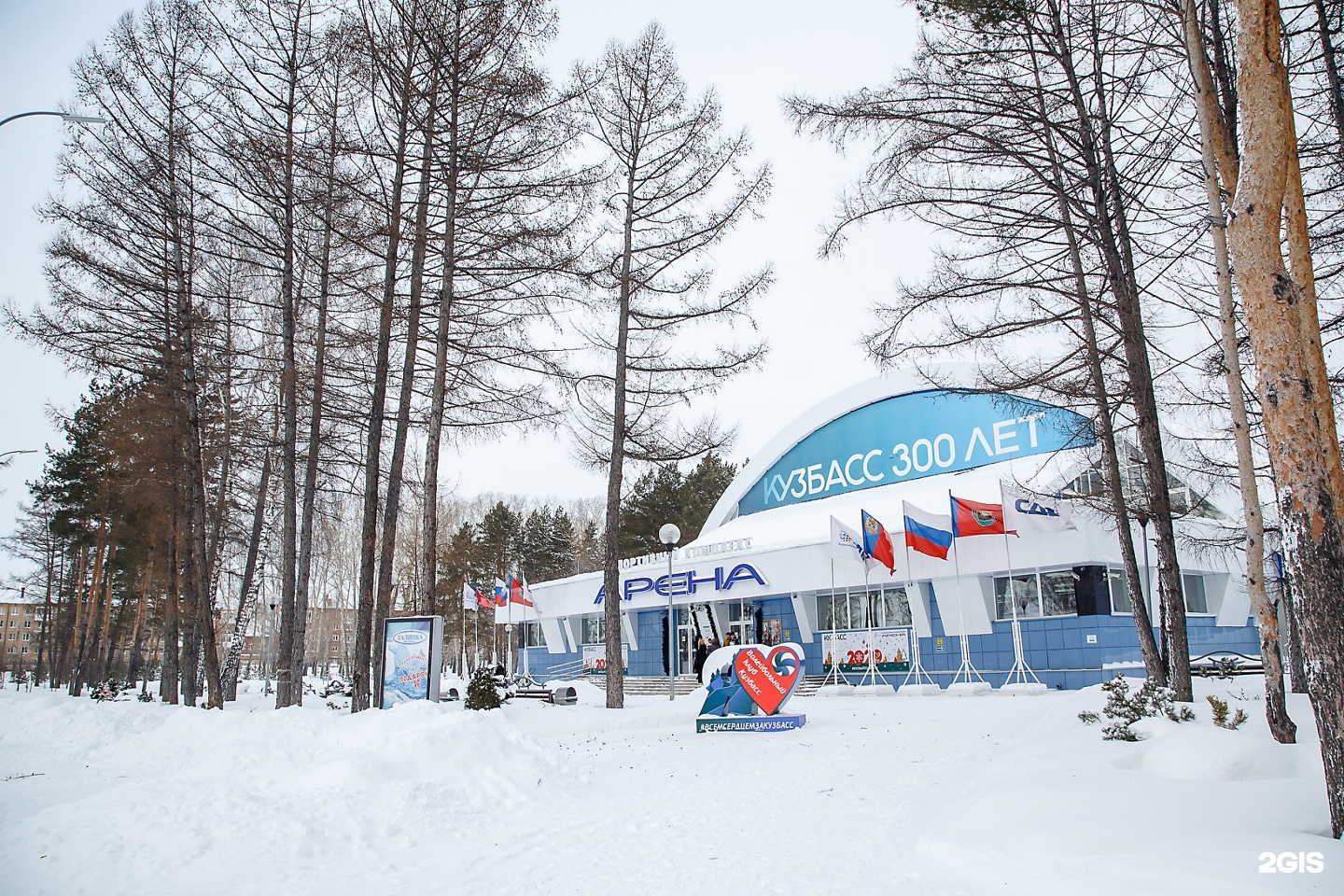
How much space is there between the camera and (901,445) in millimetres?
31812

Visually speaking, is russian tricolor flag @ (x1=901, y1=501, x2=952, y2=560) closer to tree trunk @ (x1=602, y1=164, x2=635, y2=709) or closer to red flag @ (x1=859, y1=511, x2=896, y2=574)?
red flag @ (x1=859, y1=511, x2=896, y2=574)

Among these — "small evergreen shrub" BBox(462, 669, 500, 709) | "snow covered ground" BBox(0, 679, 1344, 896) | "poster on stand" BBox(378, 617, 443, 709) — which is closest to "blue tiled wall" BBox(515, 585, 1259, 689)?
"snow covered ground" BBox(0, 679, 1344, 896)

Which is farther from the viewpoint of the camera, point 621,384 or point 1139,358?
point 621,384

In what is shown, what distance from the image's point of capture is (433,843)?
6.07 meters

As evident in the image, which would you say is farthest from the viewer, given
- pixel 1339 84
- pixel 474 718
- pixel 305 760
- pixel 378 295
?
pixel 378 295

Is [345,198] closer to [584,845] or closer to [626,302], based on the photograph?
[626,302]

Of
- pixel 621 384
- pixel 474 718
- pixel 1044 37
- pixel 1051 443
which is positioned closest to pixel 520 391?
pixel 621 384

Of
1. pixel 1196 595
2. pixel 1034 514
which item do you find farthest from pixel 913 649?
pixel 1196 595

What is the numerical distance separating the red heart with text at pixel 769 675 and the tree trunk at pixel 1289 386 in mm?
8933

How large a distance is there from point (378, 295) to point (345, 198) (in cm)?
244

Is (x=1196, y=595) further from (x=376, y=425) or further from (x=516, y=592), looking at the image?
(x=376, y=425)

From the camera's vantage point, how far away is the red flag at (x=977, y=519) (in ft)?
74.5

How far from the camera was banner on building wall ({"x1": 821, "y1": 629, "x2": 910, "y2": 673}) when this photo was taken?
26062 mm

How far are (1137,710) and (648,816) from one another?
5717 millimetres
